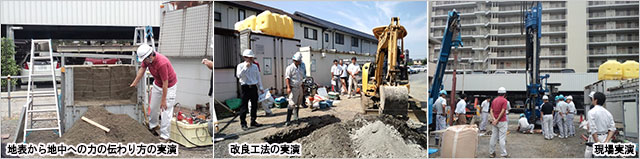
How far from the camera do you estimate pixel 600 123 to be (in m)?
3.88

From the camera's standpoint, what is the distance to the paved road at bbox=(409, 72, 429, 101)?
3.59 meters

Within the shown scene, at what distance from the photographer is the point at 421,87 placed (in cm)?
361

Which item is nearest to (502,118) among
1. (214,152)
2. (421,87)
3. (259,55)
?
(421,87)

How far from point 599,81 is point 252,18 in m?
5.73

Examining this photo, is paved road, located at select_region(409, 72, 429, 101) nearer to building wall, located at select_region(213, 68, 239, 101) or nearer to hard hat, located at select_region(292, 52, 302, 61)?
hard hat, located at select_region(292, 52, 302, 61)

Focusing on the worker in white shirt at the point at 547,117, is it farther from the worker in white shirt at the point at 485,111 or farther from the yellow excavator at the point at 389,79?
the yellow excavator at the point at 389,79

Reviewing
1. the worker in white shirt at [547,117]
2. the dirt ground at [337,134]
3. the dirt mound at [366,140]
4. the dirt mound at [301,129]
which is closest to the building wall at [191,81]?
the dirt ground at [337,134]

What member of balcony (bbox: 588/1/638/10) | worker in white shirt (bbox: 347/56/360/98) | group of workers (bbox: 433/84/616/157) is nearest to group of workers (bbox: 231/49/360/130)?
worker in white shirt (bbox: 347/56/360/98)

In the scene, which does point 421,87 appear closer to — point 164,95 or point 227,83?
point 227,83

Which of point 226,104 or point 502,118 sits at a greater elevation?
point 226,104

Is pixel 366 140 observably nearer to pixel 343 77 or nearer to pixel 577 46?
pixel 343 77

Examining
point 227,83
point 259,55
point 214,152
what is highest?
point 259,55

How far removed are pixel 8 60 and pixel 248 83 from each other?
3690 mm

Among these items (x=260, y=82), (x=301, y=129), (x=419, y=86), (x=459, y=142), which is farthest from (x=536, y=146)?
(x=260, y=82)
